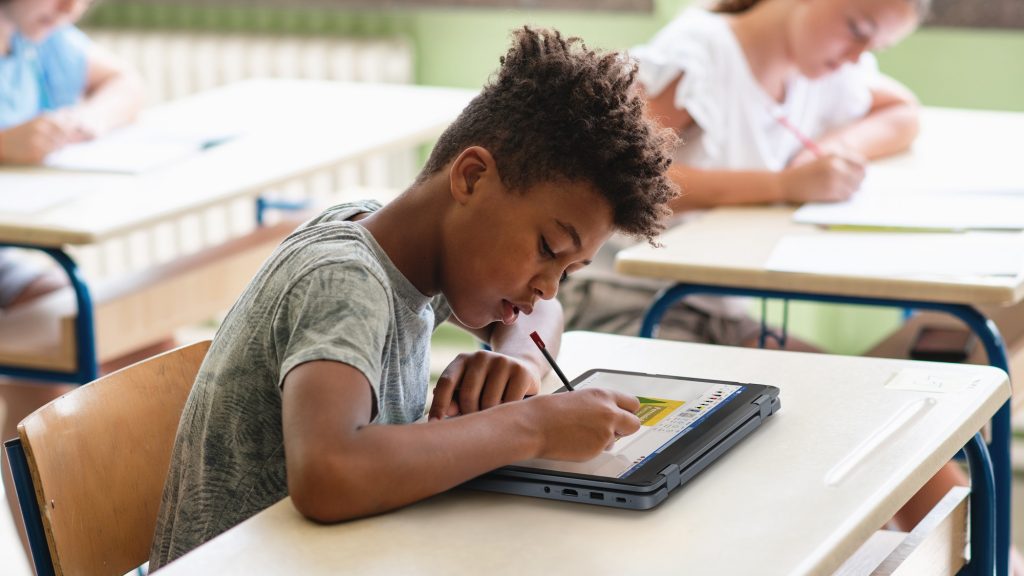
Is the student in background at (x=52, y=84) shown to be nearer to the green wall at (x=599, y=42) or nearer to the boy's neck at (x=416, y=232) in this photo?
the green wall at (x=599, y=42)

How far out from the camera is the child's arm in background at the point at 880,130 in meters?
2.53

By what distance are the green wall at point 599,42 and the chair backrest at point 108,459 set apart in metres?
1.83

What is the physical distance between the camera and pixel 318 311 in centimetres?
110

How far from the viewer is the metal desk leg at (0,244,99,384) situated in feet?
6.97

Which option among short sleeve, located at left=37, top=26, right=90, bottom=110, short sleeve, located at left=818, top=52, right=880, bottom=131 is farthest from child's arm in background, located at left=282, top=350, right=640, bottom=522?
short sleeve, located at left=37, top=26, right=90, bottom=110

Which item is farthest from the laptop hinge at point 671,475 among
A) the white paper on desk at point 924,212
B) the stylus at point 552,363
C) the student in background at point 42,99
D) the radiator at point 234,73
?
the radiator at point 234,73

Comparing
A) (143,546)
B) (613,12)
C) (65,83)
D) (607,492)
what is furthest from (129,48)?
(607,492)

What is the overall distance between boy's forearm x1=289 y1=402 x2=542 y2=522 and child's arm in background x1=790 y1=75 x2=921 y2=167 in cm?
147

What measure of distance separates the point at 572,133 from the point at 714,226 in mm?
966

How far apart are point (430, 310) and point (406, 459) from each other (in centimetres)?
32

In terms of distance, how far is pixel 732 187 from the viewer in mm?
2256

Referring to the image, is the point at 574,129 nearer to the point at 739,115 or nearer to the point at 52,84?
the point at 739,115

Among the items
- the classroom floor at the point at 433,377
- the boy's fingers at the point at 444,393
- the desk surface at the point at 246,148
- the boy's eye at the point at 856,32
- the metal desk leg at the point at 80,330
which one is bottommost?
the classroom floor at the point at 433,377

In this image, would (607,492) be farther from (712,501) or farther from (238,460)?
(238,460)
